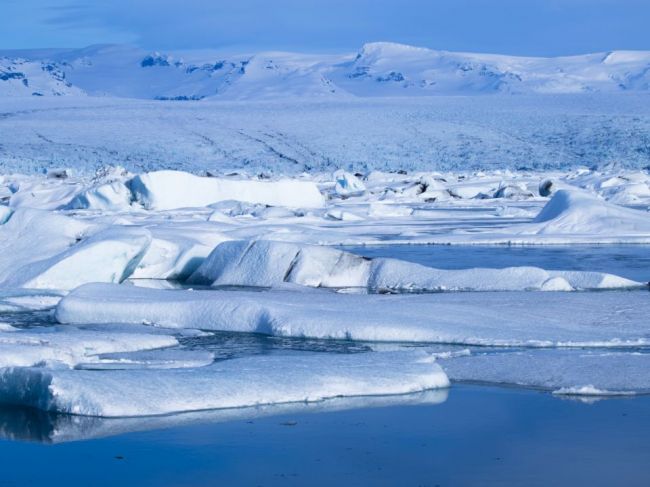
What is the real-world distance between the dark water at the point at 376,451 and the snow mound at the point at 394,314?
130cm

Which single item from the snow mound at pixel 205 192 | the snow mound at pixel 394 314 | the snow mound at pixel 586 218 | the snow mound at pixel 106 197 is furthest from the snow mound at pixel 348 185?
the snow mound at pixel 394 314

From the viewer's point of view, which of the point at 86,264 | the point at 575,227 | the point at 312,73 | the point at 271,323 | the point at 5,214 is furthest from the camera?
the point at 312,73

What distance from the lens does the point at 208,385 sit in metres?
3.64

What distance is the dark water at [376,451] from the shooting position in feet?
9.32

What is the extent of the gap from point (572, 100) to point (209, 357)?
3525 centimetres

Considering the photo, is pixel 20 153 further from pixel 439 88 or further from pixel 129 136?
pixel 439 88

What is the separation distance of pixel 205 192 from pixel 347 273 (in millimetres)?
9440

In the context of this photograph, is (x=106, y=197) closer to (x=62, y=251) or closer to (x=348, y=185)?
A: (x=348, y=185)

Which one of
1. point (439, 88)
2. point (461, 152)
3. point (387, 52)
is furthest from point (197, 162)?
point (387, 52)

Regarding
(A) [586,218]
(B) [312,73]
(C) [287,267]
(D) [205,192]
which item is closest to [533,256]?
(A) [586,218]

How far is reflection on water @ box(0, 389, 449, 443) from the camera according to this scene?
10.8 feet

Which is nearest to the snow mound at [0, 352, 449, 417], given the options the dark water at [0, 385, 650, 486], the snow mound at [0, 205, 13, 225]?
the dark water at [0, 385, 650, 486]

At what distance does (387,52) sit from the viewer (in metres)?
118

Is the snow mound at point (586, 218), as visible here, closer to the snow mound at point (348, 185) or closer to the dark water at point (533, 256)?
the dark water at point (533, 256)
